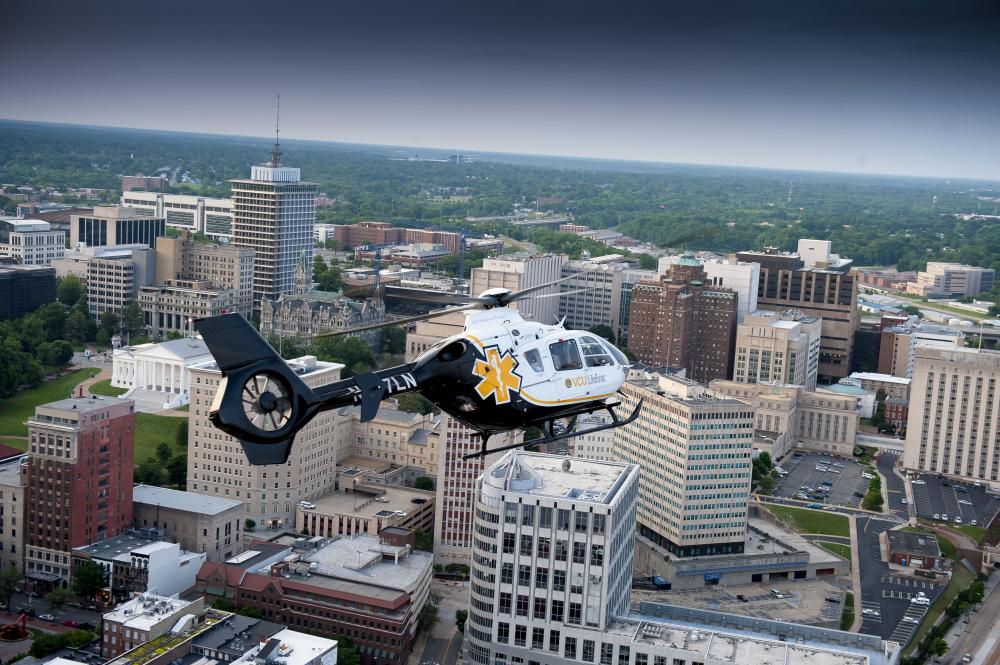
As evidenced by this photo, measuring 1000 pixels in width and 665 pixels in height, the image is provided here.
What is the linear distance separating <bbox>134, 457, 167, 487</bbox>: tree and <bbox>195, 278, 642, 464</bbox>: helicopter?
14400mm

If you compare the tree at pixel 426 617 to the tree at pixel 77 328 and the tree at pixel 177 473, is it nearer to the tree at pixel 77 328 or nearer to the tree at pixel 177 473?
the tree at pixel 177 473

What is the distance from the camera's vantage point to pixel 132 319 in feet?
115

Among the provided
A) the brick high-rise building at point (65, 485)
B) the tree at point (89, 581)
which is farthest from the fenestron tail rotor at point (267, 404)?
the brick high-rise building at point (65, 485)

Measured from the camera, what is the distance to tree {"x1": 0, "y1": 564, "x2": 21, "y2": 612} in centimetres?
1766

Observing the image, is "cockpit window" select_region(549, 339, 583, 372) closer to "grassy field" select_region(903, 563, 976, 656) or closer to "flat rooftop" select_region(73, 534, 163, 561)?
"grassy field" select_region(903, 563, 976, 656)

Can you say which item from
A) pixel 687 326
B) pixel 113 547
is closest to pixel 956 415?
pixel 687 326

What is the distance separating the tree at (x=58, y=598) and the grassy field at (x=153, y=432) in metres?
6.06

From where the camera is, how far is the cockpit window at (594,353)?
9125mm

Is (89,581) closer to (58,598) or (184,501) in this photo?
(58,598)

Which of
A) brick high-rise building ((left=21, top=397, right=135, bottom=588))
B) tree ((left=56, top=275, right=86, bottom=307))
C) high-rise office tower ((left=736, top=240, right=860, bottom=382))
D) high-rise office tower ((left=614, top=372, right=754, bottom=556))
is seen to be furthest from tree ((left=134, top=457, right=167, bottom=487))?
high-rise office tower ((left=736, top=240, right=860, bottom=382))

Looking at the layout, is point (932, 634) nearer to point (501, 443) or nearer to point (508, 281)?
point (501, 443)

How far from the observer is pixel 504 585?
15.5m

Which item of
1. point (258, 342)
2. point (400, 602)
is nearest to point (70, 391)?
point (400, 602)

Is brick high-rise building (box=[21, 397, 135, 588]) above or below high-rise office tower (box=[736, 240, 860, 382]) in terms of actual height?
below
